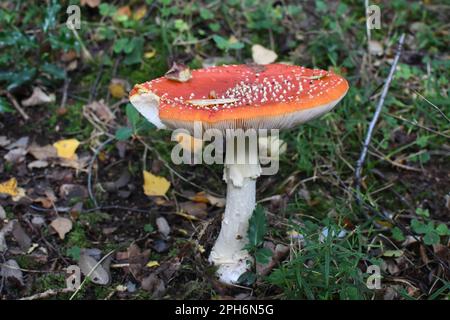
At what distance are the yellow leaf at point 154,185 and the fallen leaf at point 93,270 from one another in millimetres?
683

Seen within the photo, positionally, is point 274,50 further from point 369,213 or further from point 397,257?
point 397,257

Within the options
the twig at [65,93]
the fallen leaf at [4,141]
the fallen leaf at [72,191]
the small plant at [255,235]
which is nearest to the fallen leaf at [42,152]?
the fallen leaf at [4,141]

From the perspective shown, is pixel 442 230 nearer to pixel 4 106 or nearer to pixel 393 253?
pixel 393 253

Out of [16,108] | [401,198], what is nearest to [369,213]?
[401,198]

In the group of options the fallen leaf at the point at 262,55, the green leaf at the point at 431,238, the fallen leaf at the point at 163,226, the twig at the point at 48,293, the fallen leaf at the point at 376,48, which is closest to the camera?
the twig at the point at 48,293

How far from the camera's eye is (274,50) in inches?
176

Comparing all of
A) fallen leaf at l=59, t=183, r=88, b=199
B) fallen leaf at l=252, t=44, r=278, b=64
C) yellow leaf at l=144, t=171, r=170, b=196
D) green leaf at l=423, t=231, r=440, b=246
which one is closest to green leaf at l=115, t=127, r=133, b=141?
yellow leaf at l=144, t=171, r=170, b=196

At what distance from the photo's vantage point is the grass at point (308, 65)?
3.31m

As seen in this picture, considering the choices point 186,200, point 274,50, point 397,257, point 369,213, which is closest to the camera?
point 397,257

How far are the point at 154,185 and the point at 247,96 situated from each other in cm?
129

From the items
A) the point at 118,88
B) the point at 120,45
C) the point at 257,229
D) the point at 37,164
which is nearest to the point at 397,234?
the point at 257,229

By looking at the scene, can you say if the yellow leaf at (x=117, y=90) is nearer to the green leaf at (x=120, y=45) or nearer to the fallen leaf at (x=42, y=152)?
the green leaf at (x=120, y=45)

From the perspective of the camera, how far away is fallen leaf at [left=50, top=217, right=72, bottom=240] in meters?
3.27

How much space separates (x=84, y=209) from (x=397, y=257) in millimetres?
1949
